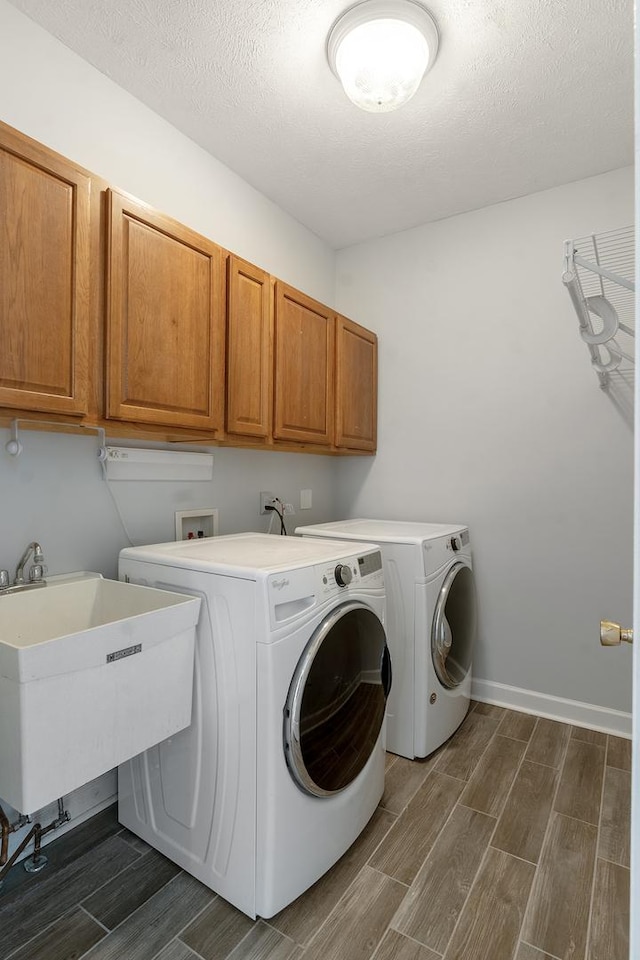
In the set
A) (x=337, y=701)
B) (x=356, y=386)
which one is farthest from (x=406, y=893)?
(x=356, y=386)

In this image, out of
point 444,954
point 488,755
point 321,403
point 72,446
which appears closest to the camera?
point 444,954

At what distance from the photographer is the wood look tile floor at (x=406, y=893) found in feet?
4.14

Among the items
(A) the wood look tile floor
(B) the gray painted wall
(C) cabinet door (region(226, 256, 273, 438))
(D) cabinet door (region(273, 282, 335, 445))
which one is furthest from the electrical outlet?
(A) the wood look tile floor

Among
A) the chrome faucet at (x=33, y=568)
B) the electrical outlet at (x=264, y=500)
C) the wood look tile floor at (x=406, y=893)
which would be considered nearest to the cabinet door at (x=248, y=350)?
the electrical outlet at (x=264, y=500)

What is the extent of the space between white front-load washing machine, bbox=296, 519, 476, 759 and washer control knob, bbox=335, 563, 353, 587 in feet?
1.76

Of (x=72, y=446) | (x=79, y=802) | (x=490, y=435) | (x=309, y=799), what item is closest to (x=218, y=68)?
(x=72, y=446)

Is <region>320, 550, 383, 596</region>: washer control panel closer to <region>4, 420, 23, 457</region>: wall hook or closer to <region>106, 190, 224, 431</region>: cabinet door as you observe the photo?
<region>106, 190, 224, 431</region>: cabinet door

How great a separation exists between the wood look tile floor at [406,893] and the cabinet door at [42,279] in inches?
53.9

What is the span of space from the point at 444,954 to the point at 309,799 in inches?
18.6

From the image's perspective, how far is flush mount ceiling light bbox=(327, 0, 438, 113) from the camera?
149cm

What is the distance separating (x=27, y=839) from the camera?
1.44m

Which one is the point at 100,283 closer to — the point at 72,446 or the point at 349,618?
the point at 72,446

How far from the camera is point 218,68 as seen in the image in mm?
1733

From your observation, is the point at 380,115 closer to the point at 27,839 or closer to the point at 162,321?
the point at 162,321
